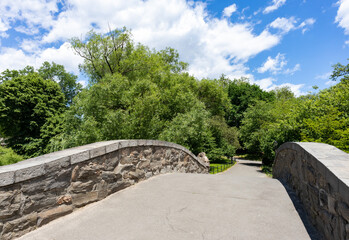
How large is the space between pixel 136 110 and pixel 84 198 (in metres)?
10.1

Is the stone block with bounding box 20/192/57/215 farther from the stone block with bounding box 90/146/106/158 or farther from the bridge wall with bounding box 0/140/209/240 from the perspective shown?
the stone block with bounding box 90/146/106/158

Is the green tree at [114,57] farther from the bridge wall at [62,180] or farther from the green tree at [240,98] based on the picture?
the green tree at [240,98]

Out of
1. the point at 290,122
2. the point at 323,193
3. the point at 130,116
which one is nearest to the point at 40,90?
the point at 130,116

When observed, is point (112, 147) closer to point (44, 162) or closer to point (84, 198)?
point (84, 198)

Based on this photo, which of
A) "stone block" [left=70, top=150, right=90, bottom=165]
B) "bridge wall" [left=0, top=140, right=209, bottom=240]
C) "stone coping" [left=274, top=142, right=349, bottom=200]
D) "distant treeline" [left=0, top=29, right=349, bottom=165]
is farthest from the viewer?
"distant treeline" [left=0, top=29, right=349, bottom=165]

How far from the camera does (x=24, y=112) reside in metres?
21.3

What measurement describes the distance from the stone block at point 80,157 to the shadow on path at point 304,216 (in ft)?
10.8

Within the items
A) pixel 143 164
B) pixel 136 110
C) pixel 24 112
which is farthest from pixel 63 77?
pixel 143 164

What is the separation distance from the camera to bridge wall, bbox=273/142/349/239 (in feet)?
6.15

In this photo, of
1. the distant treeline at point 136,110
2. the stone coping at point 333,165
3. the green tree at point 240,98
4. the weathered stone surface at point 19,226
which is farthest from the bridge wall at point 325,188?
the green tree at point 240,98

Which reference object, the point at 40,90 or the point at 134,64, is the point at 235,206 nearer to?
the point at 134,64

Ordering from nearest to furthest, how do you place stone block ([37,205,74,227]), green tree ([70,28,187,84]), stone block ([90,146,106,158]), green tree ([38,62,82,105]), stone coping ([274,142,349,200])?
stone coping ([274,142,349,200])
stone block ([37,205,74,227])
stone block ([90,146,106,158])
green tree ([70,28,187,84])
green tree ([38,62,82,105])

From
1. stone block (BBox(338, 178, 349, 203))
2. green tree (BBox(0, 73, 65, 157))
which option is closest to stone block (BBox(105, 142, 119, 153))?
stone block (BBox(338, 178, 349, 203))

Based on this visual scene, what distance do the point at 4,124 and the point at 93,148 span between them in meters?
23.5
